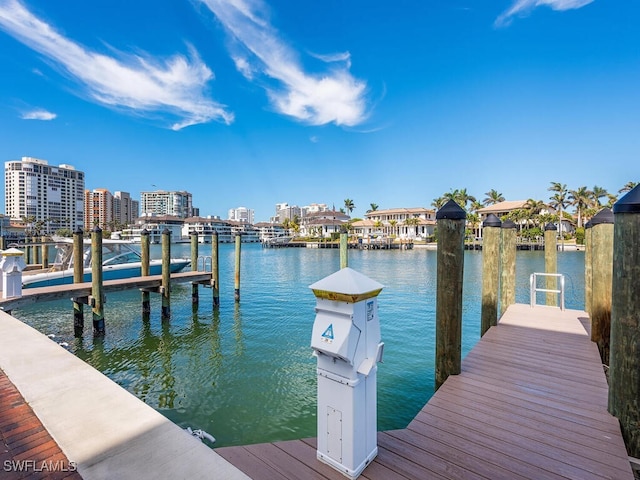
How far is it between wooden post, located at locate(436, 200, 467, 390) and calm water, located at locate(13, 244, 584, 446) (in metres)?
2.15

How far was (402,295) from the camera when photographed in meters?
18.6

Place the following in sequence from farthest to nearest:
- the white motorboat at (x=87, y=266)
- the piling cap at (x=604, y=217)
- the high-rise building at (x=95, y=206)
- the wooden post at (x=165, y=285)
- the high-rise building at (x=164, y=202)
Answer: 1. the high-rise building at (x=164, y=202)
2. the high-rise building at (x=95, y=206)
3. the white motorboat at (x=87, y=266)
4. the wooden post at (x=165, y=285)
5. the piling cap at (x=604, y=217)

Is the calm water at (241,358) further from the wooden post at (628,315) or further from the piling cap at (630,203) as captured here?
the piling cap at (630,203)

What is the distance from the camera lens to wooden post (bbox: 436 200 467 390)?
409 centimetres

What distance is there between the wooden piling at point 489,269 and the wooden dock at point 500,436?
6.87 feet

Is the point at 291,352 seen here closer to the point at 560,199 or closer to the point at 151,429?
the point at 151,429

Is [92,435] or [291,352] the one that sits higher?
[92,435]

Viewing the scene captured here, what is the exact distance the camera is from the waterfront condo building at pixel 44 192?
124 metres

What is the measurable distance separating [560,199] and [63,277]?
283 ft

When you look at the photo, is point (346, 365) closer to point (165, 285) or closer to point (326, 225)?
point (165, 285)

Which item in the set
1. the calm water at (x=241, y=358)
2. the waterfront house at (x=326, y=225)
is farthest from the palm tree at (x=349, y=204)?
the calm water at (x=241, y=358)

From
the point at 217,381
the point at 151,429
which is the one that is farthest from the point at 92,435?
the point at 217,381

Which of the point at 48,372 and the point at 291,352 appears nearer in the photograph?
the point at 48,372

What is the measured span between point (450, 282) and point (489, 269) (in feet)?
12.5
